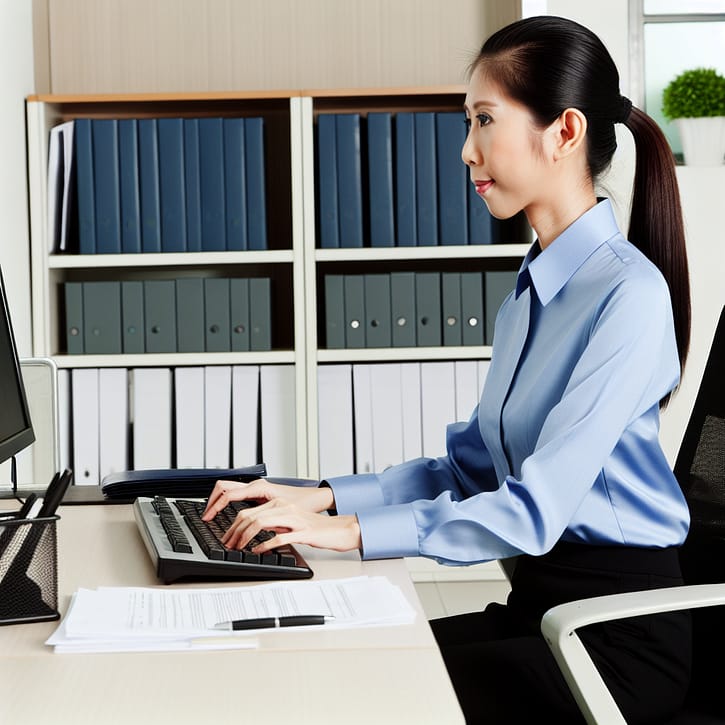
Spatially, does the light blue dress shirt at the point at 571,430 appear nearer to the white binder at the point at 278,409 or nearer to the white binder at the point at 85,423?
the white binder at the point at 278,409

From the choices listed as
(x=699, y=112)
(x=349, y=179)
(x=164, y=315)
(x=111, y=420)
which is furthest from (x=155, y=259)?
(x=699, y=112)

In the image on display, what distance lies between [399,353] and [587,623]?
2.10 meters

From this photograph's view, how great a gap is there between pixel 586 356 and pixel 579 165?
12.3 inches

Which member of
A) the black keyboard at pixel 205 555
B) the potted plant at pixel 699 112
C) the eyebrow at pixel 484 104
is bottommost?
the black keyboard at pixel 205 555

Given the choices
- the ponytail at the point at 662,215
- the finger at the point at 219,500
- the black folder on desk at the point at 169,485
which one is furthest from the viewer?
the black folder on desk at the point at 169,485

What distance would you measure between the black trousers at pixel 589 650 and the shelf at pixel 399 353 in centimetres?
182

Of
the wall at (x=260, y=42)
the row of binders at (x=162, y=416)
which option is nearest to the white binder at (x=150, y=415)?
the row of binders at (x=162, y=416)

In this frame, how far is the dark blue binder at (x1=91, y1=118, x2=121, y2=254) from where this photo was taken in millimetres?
2969

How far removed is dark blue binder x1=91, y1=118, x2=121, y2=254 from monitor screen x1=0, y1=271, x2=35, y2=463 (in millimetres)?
1690

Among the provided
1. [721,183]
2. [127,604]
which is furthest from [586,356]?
[721,183]

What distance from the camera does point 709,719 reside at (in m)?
1.15

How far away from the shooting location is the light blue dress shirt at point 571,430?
1.10 m

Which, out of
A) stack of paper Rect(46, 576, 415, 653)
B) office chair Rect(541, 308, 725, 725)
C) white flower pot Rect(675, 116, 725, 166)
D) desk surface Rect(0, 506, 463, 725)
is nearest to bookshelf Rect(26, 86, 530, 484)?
white flower pot Rect(675, 116, 725, 166)

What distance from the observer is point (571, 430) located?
112 centimetres
